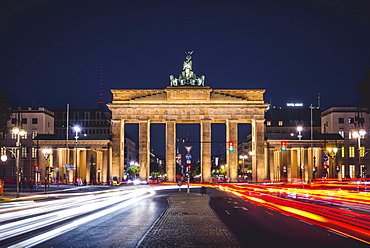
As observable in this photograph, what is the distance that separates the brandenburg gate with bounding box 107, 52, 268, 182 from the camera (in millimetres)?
97688

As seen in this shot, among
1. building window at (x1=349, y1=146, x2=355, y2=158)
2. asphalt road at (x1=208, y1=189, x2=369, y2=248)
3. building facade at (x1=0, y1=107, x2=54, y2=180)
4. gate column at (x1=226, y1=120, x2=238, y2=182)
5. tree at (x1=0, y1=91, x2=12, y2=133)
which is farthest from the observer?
building window at (x1=349, y1=146, x2=355, y2=158)

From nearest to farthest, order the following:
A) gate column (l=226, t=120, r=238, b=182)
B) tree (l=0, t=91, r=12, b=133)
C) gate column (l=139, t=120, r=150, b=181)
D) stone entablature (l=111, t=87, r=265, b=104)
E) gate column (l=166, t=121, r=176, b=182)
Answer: tree (l=0, t=91, r=12, b=133) < gate column (l=139, t=120, r=150, b=181) < gate column (l=226, t=120, r=238, b=182) < gate column (l=166, t=121, r=176, b=182) < stone entablature (l=111, t=87, r=265, b=104)

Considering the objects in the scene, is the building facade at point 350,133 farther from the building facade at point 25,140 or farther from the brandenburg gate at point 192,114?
the building facade at point 25,140

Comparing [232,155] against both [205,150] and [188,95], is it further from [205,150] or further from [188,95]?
[188,95]

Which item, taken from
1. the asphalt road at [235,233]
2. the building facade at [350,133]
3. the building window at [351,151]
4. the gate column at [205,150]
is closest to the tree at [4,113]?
the gate column at [205,150]

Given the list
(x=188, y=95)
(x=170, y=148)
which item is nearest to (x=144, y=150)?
(x=170, y=148)

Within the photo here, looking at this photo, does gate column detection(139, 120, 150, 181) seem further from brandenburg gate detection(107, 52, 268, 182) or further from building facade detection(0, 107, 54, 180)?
building facade detection(0, 107, 54, 180)

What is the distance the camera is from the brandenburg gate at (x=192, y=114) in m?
97.7

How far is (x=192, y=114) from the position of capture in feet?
323

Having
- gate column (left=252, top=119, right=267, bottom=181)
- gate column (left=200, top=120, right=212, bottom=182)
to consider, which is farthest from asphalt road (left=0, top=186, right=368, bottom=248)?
gate column (left=252, top=119, right=267, bottom=181)

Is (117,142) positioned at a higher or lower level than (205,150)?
higher

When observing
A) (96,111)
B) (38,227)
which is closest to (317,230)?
(38,227)

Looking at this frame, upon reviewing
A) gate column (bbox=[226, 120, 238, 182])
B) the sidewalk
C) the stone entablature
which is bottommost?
the sidewalk

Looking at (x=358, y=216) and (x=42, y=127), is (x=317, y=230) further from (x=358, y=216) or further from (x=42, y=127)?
(x=42, y=127)
